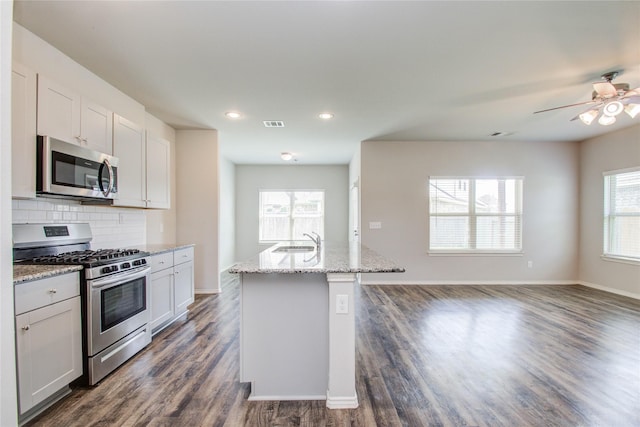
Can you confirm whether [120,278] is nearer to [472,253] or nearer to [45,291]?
[45,291]

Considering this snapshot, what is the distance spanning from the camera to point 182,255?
3580 mm

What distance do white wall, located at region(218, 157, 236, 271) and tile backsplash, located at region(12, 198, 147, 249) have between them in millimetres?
2687

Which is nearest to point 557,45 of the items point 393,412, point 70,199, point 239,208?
point 393,412

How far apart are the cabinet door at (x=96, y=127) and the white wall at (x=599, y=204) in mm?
7047

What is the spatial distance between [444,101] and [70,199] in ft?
13.2

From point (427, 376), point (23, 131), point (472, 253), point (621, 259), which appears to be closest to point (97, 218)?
point (23, 131)

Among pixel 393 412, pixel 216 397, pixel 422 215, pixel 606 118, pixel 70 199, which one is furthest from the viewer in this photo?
pixel 422 215

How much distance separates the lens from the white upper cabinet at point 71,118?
2129 mm

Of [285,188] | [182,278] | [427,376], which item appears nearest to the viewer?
[427,376]

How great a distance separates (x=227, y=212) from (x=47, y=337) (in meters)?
5.22

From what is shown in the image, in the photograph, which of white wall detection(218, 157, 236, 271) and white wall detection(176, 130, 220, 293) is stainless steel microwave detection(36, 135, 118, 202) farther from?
white wall detection(218, 157, 236, 271)

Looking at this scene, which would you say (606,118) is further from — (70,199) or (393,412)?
(70,199)

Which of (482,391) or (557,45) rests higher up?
(557,45)

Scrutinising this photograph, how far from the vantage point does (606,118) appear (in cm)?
314
